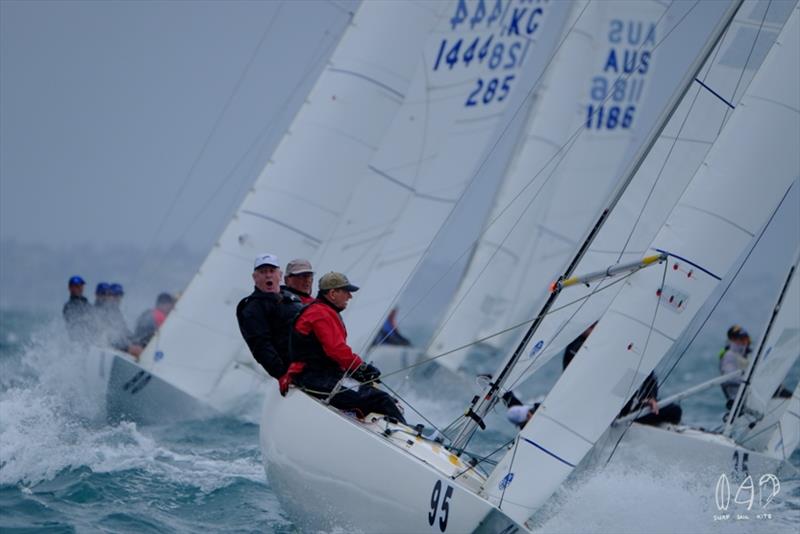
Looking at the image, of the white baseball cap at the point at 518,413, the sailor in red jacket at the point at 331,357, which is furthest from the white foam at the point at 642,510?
the sailor in red jacket at the point at 331,357

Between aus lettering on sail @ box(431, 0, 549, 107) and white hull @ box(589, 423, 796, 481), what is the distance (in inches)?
147

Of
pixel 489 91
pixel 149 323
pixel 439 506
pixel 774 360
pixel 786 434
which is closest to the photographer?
pixel 439 506

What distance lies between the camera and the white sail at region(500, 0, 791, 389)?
6621 millimetres

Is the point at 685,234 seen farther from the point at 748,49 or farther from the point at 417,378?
the point at 417,378

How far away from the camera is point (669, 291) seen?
221 inches

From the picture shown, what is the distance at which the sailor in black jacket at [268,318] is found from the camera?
6000mm

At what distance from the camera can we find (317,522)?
5684 mm

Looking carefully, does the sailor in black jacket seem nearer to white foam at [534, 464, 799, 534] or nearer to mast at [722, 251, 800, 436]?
white foam at [534, 464, 799, 534]

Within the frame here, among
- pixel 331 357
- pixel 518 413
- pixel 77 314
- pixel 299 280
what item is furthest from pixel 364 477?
pixel 77 314

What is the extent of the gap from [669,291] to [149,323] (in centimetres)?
579

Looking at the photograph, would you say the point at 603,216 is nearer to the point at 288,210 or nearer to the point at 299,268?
the point at 299,268

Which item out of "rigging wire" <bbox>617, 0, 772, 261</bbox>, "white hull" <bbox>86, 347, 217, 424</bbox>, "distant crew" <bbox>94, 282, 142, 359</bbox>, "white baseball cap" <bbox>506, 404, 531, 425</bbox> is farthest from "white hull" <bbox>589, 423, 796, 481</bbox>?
"distant crew" <bbox>94, 282, 142, 359</bbox>

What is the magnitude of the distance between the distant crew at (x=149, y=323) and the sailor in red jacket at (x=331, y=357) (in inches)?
162
